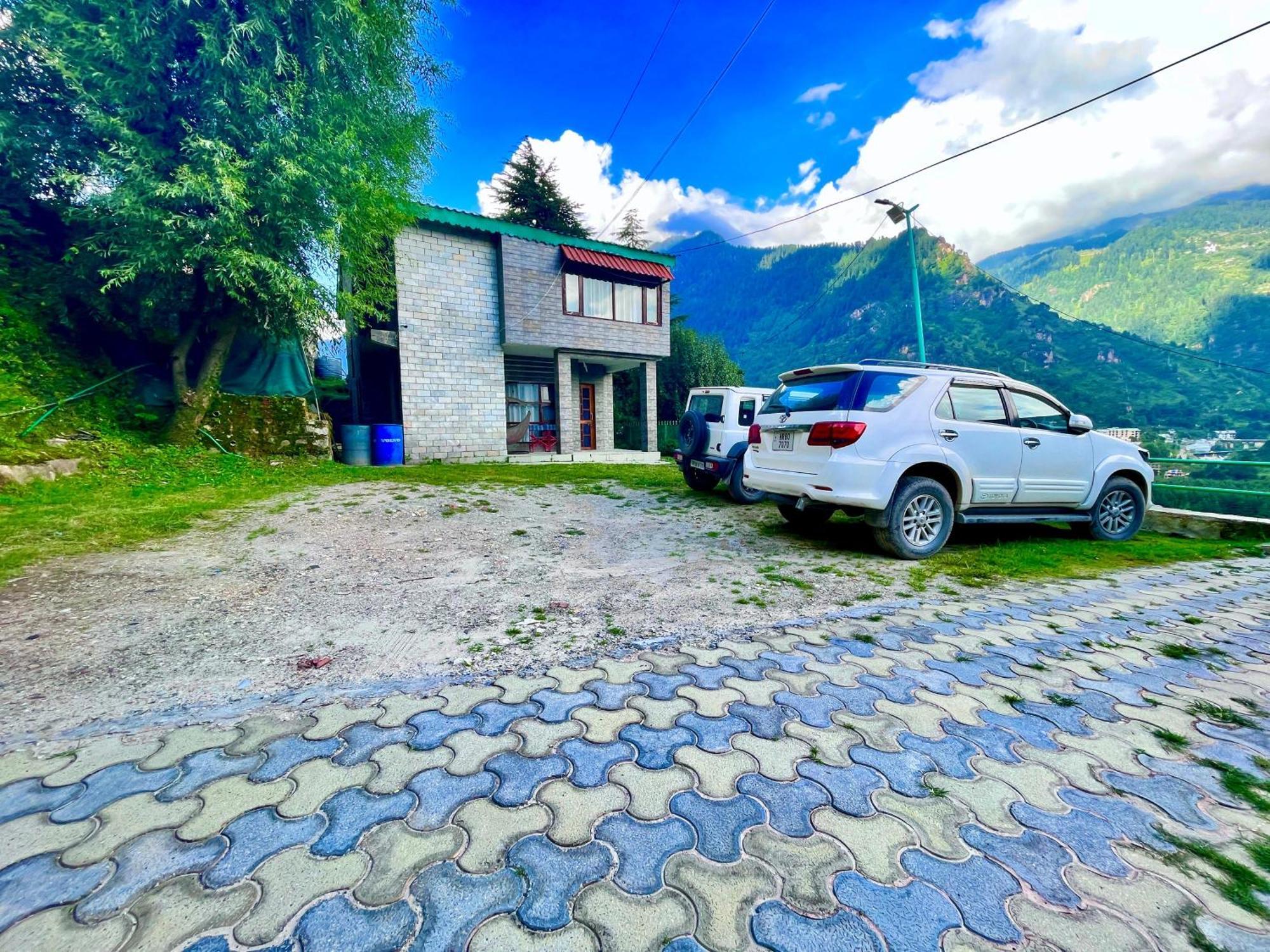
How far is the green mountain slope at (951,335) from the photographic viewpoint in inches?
1164

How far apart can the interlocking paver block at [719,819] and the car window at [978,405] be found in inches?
181

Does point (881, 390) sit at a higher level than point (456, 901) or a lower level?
higher

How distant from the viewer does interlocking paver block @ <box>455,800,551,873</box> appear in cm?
138

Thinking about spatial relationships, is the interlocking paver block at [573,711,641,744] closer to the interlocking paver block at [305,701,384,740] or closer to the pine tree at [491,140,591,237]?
the interlocking paver block at [305,701,384,740]

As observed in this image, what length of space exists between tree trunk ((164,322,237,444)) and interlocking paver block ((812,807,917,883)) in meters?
11.4

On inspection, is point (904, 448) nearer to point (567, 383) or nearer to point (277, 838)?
point (277, 838)

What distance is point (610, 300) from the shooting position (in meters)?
15.8

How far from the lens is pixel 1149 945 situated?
1158mm

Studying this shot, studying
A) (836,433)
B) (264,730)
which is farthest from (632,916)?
(836,433)

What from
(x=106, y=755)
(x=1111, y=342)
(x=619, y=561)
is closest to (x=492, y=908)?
(x=106, y=755)

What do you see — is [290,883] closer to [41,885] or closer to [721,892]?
[41,885]

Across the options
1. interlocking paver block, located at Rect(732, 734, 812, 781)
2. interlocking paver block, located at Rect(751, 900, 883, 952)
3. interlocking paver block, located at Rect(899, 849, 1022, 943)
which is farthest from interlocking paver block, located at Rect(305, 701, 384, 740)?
interlocking paver block, located at Rect(899, 849, 1022, 943)

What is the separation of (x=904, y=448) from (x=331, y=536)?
570cm

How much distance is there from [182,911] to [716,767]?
1.51 m
